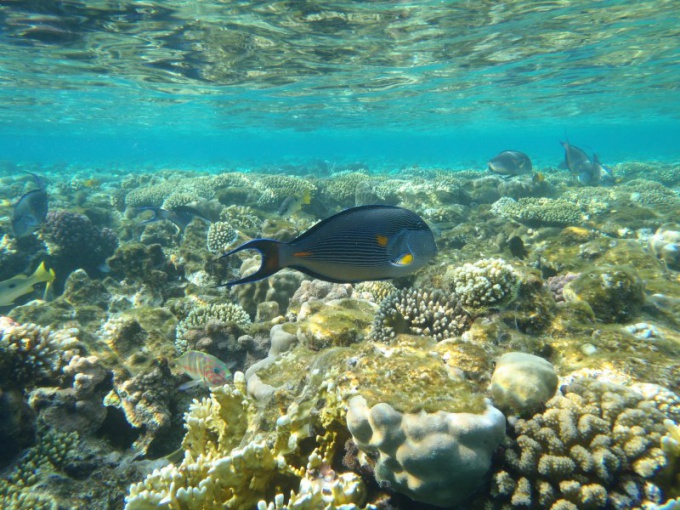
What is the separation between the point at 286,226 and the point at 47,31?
1612cm

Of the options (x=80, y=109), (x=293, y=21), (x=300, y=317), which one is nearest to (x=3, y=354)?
(x=300, y=317)

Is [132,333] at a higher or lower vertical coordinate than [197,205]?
higher

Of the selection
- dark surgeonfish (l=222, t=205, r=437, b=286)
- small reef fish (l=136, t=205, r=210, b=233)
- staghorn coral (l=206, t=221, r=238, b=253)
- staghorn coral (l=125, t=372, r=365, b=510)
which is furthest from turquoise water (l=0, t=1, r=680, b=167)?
staghorn coral (l=125, t=372, r=365, b=510)

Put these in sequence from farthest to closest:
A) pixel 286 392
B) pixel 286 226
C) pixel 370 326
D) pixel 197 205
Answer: pixel 197 205 → pixel 286 226 → pixel 370 326 → pixel 286 392

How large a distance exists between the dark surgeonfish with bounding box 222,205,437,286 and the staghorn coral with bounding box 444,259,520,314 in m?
2.64

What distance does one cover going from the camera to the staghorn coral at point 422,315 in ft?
14.5

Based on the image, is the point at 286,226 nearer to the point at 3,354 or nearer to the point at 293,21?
the point at 3,354

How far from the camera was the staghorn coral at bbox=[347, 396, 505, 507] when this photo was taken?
2168 millimetres

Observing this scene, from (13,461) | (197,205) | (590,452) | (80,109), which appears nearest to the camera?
(590,452)

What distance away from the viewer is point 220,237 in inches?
364

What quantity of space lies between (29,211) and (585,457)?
11.9 metres

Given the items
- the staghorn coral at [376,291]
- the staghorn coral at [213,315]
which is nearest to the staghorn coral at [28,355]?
the staghorn coral at [213,315]

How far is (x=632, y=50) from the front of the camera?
2098 cm

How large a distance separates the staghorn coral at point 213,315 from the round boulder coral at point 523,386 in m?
4.72
